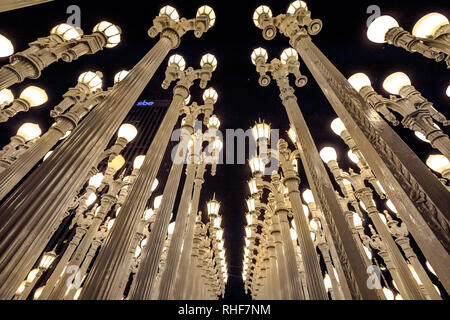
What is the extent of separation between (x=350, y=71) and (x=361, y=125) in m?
7.61

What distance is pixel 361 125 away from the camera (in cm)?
293

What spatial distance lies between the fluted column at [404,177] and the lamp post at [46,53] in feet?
14.8

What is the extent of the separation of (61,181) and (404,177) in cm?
369

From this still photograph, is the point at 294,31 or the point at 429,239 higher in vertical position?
the point at 294,31

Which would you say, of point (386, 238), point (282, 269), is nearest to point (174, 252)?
point (282, 269)

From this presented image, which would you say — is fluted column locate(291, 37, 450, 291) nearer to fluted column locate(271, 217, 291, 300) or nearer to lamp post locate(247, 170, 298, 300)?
lamp post locate(247, 170, 298, 300)

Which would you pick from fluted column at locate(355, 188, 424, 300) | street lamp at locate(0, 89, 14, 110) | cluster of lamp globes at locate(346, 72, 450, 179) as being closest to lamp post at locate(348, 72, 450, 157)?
cluster of lamp globes at locate(346, 72, 450, 179)

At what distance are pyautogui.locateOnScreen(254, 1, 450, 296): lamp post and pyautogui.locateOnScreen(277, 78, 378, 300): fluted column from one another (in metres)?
0.08

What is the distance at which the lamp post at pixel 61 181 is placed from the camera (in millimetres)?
2148

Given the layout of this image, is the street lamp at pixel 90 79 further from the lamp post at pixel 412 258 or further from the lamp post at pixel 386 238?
the lamp post at pixel 412 258

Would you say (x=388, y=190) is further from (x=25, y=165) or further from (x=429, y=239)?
(x=25, y=165)
